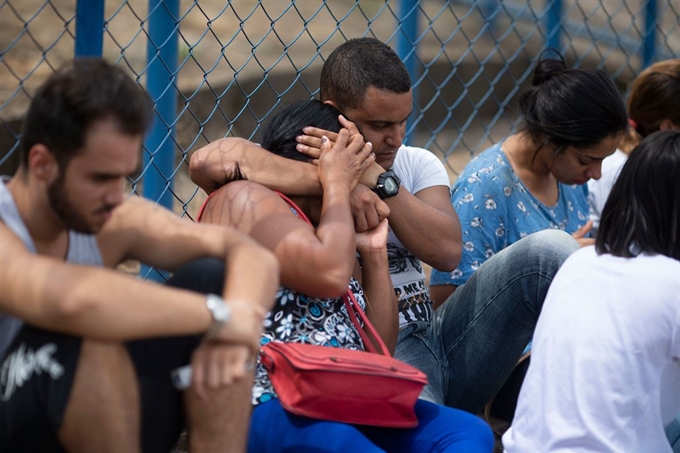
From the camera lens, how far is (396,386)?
7.18ft

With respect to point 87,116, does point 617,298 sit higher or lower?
lower

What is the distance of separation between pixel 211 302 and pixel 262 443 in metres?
0.51

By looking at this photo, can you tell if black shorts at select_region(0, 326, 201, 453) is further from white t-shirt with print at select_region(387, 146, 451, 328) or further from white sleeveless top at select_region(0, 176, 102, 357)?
white t-shirt with print at select_region(387, 146, 451, 328)

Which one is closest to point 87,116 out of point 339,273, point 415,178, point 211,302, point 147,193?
point 211,302

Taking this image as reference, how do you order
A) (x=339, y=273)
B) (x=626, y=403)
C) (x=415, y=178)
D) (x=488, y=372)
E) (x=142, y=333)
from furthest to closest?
(x=415, y=178) → (x=488, y=372) → (x=339, y=273) → (x=626, y=403) → (x=142, y=333)

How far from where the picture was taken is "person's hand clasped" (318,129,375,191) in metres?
2.52

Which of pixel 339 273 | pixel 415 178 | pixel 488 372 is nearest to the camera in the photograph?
pixel 339 273

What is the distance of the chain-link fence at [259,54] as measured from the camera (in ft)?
9.59

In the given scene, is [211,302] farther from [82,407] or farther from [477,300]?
[477,300]

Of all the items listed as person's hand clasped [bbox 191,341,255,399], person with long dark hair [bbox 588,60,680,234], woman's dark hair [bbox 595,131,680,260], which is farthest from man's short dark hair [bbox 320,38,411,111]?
person with long dark hair [bbox 588,60,680,234]

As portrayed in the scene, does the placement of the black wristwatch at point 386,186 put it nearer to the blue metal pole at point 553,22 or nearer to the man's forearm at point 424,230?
the man's forearm at point 424,230

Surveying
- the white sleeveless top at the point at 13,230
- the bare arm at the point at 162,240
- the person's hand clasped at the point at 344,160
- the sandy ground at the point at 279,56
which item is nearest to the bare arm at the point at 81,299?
the white sleeveless top at the point at 13,230

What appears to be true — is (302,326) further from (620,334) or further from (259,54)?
(259,54)

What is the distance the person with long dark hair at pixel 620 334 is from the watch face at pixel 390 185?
0.65 meters
